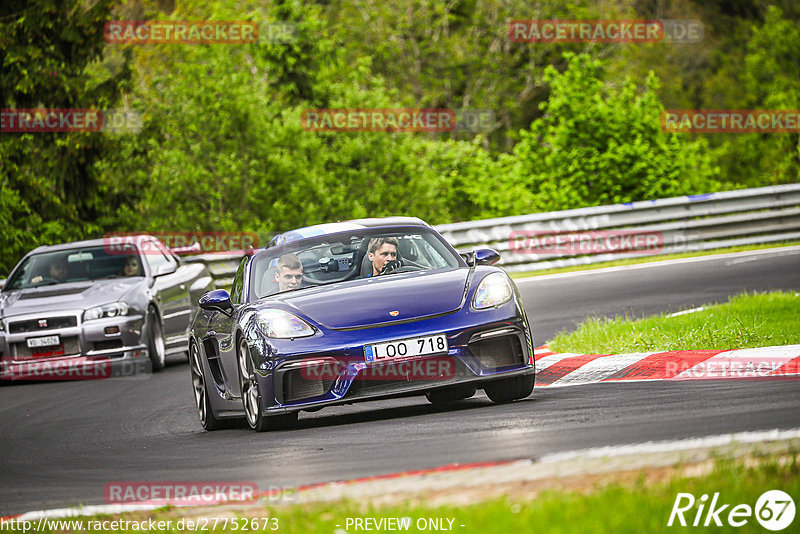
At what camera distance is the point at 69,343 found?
46.9 ft

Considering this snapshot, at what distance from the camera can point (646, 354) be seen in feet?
32.9

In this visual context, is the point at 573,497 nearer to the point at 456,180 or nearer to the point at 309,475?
the point at 309,475

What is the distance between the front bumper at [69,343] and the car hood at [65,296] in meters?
0.10

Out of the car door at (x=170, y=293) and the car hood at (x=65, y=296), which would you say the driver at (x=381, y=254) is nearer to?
the car hood at (x=65, y=296)

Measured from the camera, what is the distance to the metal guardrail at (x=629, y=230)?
2066cm

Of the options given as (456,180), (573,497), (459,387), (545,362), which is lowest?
(456,180)

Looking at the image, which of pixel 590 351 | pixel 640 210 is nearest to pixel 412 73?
pixel 640 210

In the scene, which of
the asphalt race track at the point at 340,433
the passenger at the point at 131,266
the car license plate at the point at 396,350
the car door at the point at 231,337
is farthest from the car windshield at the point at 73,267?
the car license plate at the point at 396,350

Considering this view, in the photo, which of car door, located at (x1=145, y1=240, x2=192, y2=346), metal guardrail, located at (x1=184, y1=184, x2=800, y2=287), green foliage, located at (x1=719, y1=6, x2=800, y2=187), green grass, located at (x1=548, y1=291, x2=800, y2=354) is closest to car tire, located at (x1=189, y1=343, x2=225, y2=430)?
green grass, located at (x1=548, y1=291, x2=800, y2=354)

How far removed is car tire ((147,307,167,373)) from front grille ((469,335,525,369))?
7133mm

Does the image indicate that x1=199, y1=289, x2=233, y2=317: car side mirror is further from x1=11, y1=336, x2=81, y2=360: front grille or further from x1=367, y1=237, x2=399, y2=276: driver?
x1=11, y1=336, x2=81, y2=360: front grille

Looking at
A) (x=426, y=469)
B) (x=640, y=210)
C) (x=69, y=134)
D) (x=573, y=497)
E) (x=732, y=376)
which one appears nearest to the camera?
(x=573, y=497)

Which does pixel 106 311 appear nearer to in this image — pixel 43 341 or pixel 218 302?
pixel 43 341

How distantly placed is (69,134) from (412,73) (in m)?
20.5
